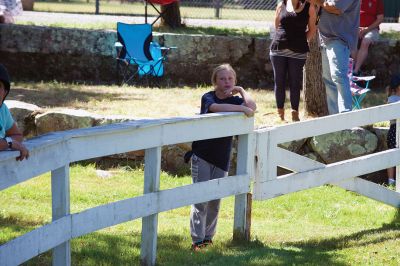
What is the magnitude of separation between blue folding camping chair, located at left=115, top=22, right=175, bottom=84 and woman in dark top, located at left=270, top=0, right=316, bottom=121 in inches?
146

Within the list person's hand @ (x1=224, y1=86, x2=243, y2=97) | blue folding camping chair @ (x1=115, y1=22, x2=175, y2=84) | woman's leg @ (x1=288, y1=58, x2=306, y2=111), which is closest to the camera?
person's hand @ (x1=224, y1=86, x2=243, y2=97)

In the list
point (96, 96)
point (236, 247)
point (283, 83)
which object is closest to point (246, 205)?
point (236, 247)

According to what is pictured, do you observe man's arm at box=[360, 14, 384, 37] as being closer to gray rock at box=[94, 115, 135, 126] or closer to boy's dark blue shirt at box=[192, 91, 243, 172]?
gray rock at box=[94, 115, 135, 126]

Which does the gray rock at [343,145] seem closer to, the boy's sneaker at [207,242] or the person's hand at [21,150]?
the boy's sneaker at [207,242]

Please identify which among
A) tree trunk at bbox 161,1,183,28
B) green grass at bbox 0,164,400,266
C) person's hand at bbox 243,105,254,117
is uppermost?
person's hand at bbox 243,105,254,117

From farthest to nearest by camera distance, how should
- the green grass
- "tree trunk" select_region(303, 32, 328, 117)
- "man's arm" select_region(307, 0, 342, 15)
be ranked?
1. "tree trunk" select_region(303, 32, 328, 117)
2. "man's arm" select_region(307, 0, 342, 15)
3. the green grass

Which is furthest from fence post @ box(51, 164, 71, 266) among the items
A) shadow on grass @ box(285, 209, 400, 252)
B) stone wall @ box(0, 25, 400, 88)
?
stone wall @ box(0, 25, 400, 88)

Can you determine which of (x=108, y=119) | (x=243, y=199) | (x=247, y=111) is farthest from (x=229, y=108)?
(x=108, y=119)

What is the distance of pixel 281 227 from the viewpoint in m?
7.75

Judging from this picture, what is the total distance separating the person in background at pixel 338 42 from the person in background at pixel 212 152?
2.69 metres

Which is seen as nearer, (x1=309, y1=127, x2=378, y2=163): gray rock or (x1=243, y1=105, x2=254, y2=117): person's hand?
(x1=243, y1=105, x2=254, y2=117): person's hand

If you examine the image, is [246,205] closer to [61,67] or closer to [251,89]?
[251,89]

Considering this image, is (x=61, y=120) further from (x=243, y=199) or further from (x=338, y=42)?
(x=243, y=199)

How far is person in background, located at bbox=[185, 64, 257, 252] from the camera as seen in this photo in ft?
21.8
